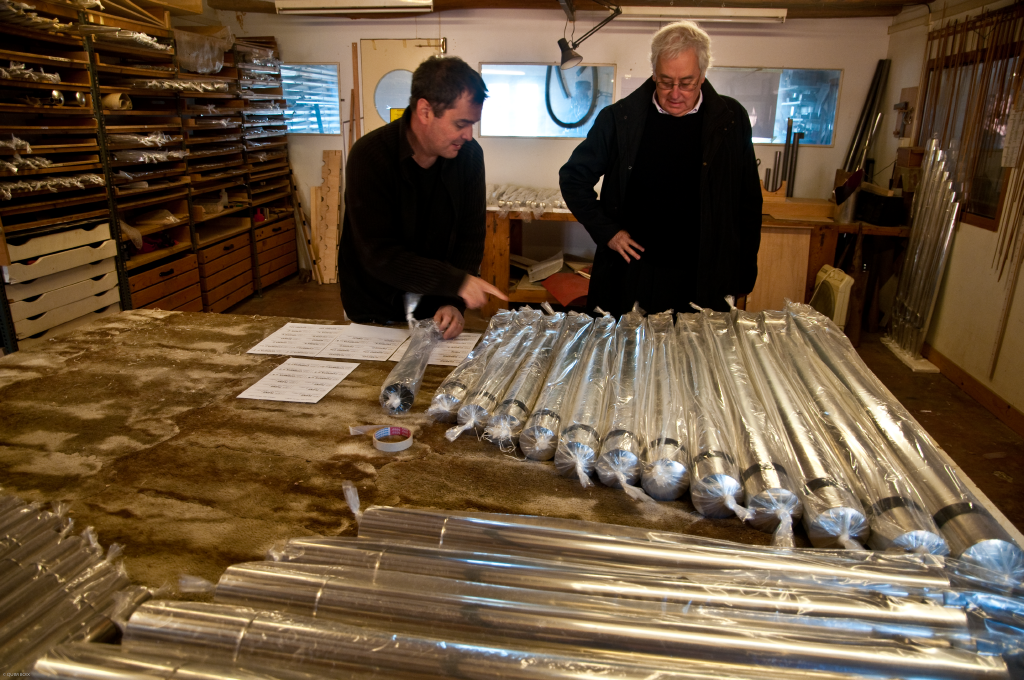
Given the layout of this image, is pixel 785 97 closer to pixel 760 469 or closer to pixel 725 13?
pixel 725 13

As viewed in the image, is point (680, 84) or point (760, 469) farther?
point (680, 84)

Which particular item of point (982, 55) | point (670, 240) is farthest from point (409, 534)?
point (982, 55)

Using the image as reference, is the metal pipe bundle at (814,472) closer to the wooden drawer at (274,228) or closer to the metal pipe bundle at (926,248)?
the metal pipe bundle at (926,248)

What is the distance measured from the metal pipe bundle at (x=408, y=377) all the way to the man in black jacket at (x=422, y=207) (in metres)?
0.20

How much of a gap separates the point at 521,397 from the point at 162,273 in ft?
13.0

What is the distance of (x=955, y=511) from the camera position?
980 mm

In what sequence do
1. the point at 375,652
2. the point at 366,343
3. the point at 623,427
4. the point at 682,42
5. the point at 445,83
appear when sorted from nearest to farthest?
the point at 375,652
the point at 623,427
the point at 445,83
the point at 366,343
the point at 682,42

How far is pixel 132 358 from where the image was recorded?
5.90 feet

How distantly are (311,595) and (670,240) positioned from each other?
1991 millimetres

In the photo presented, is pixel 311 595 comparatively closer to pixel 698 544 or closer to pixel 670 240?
pixel 698 544

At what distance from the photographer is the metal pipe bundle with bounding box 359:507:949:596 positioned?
866 millimetres

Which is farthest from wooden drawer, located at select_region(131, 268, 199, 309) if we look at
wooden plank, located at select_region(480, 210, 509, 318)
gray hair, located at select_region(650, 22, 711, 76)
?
gray hair, located at select_region(650, 22, 711, 76)

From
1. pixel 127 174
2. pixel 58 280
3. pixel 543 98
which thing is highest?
pixel 543 98

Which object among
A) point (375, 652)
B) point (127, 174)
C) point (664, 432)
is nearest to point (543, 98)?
point (127, 174)
